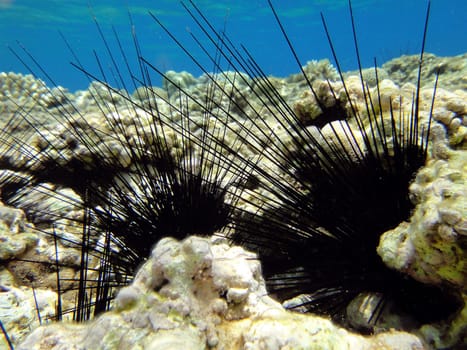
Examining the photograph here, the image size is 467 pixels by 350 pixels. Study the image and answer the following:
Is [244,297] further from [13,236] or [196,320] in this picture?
[13,236]

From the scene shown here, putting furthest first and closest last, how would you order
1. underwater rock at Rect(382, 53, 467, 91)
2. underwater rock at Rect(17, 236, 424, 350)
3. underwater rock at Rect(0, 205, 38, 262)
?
1. underwater rock at Rect(382, 53, 467, 91)
2. underwater rock at Rect(0, 205, 38, 262)
3. underwater rock at Rect(17, 236, 424, 350)

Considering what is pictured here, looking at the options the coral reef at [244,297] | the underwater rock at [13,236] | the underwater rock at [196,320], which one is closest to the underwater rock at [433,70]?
the coral reef at [244,297]

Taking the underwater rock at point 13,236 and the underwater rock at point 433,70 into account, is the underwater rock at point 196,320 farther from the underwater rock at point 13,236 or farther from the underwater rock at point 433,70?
the underwater rock at point 433,70

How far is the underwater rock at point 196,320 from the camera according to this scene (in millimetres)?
1180

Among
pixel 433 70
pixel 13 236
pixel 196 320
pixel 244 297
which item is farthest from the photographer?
pixel 433 70

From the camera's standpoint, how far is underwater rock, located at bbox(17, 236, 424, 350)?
3.87 feet

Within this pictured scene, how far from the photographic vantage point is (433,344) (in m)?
1.53

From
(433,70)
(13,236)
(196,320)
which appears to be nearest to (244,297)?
(196,320)

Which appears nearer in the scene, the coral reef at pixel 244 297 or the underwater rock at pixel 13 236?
the coral reef at pixel 244 297

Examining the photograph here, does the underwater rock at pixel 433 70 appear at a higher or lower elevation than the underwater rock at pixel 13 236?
higher

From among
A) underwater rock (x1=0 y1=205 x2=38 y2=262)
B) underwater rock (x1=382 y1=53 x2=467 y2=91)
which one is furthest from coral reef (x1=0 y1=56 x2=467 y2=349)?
underwater rock (x1=382 y1=53 x2=467 y2=91)

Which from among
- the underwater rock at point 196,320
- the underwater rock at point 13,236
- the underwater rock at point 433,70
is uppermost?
the underwater rock at point 433,70

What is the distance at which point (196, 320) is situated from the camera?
1.27m

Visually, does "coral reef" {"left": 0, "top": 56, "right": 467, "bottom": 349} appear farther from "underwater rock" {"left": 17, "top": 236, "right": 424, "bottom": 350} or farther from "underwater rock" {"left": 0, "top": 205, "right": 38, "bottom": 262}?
"underwater rock" {"left": 0, "top": 205, "right": 38, "bottom": 262}
